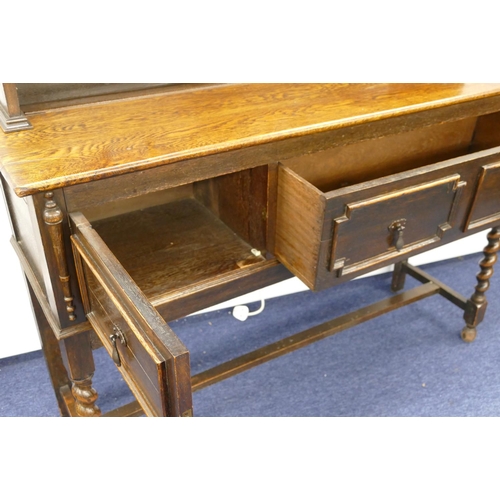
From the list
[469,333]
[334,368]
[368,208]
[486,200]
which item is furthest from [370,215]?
[469,333]

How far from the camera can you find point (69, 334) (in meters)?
1.01

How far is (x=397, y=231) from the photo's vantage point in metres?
1.12

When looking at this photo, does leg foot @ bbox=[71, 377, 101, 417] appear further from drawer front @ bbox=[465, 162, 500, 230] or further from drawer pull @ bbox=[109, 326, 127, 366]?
drawer front @ bbox=[465, 162, 500, 230]

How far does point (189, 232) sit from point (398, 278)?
107 centimetres

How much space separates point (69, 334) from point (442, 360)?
1.25 meters

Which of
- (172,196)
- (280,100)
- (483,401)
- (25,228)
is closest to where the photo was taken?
(25,228)

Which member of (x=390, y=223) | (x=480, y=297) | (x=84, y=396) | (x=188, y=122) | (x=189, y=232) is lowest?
(x=480, y=297)

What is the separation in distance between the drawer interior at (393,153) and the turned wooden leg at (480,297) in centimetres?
32

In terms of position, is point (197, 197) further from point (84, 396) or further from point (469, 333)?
point (469, 333)

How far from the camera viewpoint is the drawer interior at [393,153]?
4.14ft

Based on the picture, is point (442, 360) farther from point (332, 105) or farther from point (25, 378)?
point (25, 378)

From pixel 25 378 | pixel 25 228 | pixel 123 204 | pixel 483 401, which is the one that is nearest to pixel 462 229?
pixel 483 401

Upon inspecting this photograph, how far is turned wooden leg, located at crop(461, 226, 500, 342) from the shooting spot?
5.48ft

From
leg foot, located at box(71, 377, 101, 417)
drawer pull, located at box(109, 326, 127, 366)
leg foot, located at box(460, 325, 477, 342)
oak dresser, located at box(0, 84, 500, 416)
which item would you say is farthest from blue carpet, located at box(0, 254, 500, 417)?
drawer pull, located at box(109, 326, 127, 366)
